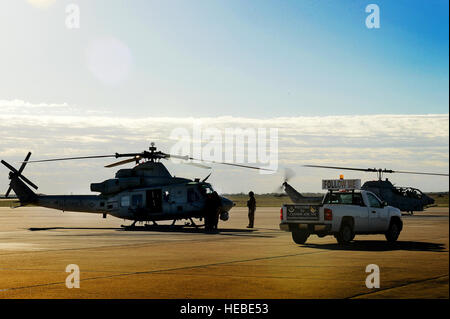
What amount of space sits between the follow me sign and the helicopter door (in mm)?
12189

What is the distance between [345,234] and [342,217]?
57 cm

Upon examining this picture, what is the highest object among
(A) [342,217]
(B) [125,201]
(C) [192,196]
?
(C) [192,196]

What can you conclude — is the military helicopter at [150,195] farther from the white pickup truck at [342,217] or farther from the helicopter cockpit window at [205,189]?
the white pickup truck at [342,217]

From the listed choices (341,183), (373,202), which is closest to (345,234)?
(341,183)

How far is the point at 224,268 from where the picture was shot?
1524cm

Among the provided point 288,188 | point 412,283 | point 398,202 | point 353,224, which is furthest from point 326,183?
point 398,202

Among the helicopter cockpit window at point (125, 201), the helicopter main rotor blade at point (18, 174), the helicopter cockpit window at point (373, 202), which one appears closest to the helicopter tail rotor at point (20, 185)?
the helicopter main rotor blade at point (18, 174)

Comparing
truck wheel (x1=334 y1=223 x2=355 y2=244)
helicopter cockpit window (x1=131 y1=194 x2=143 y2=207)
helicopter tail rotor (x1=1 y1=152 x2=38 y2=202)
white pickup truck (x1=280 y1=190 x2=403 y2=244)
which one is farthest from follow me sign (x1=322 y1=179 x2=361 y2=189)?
helicopter tail rotor (x1=1 y1=152 x2=38 y2=202)

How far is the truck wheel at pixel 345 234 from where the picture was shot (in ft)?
72.9

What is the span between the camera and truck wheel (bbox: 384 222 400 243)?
77.7 feet

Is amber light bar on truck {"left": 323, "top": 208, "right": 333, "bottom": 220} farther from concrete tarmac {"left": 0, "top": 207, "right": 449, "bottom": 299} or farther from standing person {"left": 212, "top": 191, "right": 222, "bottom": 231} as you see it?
standing person {"left": 212, "top": 191, "right": 222, "bottom": 231}

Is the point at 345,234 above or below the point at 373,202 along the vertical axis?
below

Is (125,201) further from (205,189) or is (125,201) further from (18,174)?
(18,174)
